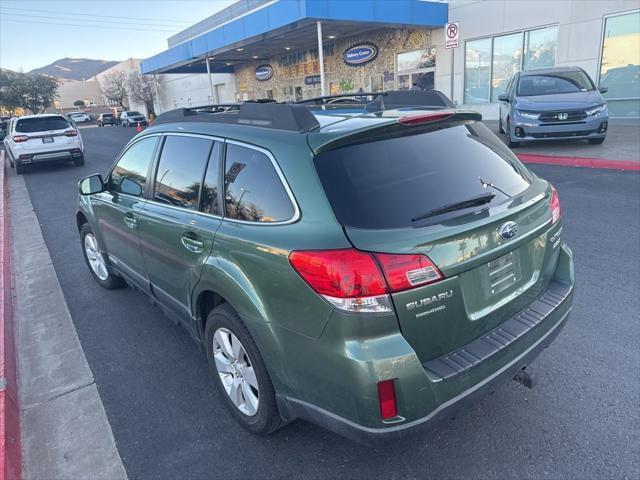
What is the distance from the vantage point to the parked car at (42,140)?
14.2 meters

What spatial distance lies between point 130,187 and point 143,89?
56135 mm

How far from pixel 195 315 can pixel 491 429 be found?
191 cm

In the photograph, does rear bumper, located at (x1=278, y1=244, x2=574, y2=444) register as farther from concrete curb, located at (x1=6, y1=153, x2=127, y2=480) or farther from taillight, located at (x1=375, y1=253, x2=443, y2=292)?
concrete curb, located at (x1=6, y1=153, x2=127, y2=480)

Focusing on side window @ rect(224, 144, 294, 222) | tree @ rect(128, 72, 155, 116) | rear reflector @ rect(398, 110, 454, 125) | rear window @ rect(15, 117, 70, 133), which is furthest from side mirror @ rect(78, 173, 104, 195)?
tree @ rect(128, 72, 155, 116)

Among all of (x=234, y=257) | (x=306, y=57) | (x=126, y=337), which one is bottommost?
(x=126, y=337)

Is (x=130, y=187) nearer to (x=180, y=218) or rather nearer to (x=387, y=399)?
A: (x=180, y=218)

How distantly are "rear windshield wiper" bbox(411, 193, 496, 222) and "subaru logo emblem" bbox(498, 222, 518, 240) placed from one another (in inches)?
6.4

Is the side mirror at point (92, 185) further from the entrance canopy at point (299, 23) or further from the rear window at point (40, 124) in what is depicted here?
the entrance canopy at point (299, 23)

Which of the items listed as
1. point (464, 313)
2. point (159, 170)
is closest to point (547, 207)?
point (464, 313)

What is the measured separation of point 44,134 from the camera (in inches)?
567

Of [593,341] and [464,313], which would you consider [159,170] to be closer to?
[464,313]

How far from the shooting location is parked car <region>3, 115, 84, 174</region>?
14.2 meters

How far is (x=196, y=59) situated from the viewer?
95.5ft

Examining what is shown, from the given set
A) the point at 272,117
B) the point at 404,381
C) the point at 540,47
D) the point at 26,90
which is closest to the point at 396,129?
the point at 272,117
